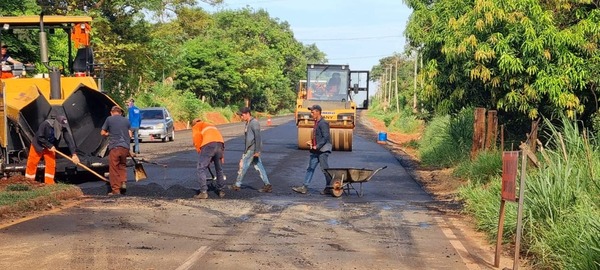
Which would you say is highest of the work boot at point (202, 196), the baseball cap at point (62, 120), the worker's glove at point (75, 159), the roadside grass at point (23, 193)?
the baseball cap at point (62, 120)

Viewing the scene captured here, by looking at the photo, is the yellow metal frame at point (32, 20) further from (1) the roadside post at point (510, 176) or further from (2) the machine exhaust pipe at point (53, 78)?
(1) the roadside post at point (510, 176)

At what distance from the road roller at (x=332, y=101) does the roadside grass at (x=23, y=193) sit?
15.5m

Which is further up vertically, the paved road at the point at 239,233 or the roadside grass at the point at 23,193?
the roadside grass at the point at 23,193

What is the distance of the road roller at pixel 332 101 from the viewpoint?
29.4m

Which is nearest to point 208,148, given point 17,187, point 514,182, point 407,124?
point 17,187

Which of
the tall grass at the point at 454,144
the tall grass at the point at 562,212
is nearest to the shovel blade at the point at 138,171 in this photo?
the tall grass at the point at 562,212

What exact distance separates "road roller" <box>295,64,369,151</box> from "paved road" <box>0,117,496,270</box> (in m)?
11.8

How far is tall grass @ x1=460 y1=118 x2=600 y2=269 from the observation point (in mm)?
8156

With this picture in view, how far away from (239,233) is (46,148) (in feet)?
20.5

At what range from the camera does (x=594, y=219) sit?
827 centimetres

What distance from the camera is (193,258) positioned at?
903 centimetres

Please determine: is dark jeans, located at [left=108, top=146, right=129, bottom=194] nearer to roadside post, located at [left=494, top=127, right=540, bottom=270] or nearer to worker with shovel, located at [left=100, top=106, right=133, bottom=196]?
Result: worker with shovel, located at [left=100, top=106, right=133, bottom=196]

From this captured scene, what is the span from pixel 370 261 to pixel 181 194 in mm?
6978

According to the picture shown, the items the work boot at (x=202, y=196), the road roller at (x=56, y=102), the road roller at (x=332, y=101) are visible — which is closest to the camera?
the work boot at (x=202, y=196)
